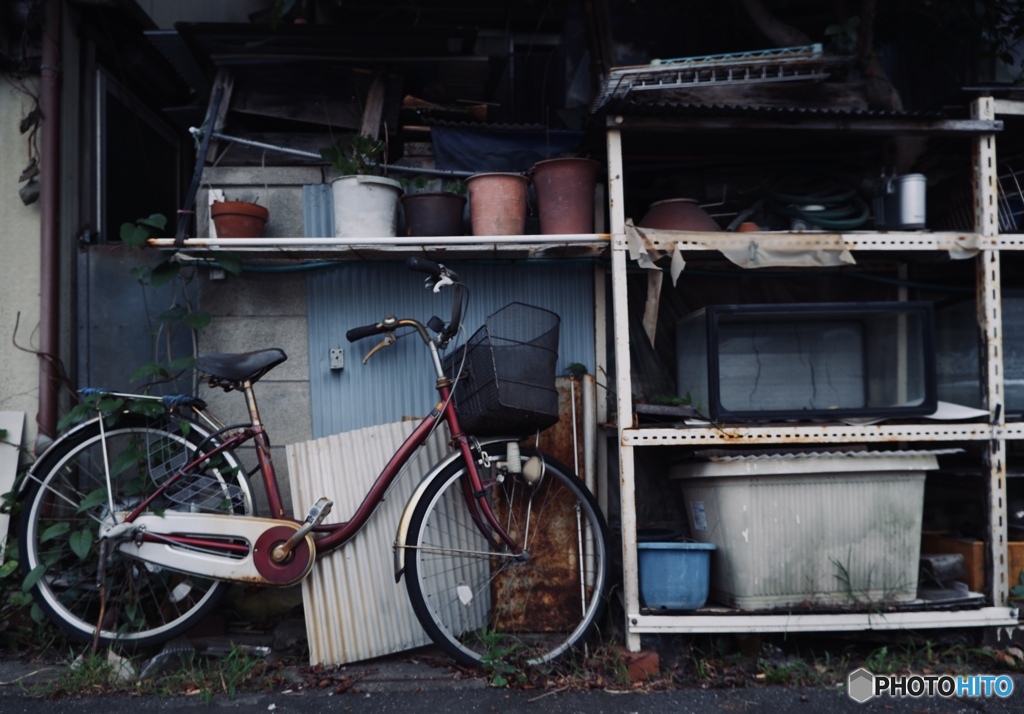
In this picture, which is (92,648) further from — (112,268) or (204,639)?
(112,268)

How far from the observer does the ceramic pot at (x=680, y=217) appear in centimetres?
404

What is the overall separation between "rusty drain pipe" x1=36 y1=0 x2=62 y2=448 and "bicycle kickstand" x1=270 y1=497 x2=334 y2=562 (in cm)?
170

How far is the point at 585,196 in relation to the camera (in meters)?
4.04

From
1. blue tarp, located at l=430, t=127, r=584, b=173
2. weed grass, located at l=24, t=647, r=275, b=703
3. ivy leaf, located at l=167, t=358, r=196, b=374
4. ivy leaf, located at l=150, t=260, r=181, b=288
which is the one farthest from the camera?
blue tarp, located at l=430, t=127, r=584, b=173

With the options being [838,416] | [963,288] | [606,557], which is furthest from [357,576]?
[963,288]

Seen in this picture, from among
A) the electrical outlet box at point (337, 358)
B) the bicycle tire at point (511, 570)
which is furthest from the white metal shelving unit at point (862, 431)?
the electrical outlet box at point (337, 358)

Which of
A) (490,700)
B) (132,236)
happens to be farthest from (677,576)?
(132,236)

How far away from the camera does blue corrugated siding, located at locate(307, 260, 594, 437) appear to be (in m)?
4.30

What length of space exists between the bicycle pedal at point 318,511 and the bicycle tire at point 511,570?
1.44 ft

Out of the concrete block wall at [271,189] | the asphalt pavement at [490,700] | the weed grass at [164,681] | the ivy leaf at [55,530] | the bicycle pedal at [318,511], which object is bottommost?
the asphalt pavement at [490,700]

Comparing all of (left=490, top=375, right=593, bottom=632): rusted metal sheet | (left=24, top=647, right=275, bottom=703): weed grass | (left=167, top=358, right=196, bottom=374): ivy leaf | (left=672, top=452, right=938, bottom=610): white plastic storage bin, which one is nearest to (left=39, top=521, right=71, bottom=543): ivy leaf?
(left=24, top=647, right=275, bottom=703): weed grass

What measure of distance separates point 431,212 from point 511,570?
→ 6.49 ft

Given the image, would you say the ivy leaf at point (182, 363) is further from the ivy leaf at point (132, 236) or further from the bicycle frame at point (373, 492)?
the ivy leaf at point (132, 236)

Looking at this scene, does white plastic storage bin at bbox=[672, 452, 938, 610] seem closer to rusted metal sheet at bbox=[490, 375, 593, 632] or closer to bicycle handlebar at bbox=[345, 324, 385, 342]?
rusted metal sheet at bbox=[490, 375, 593, 632]
